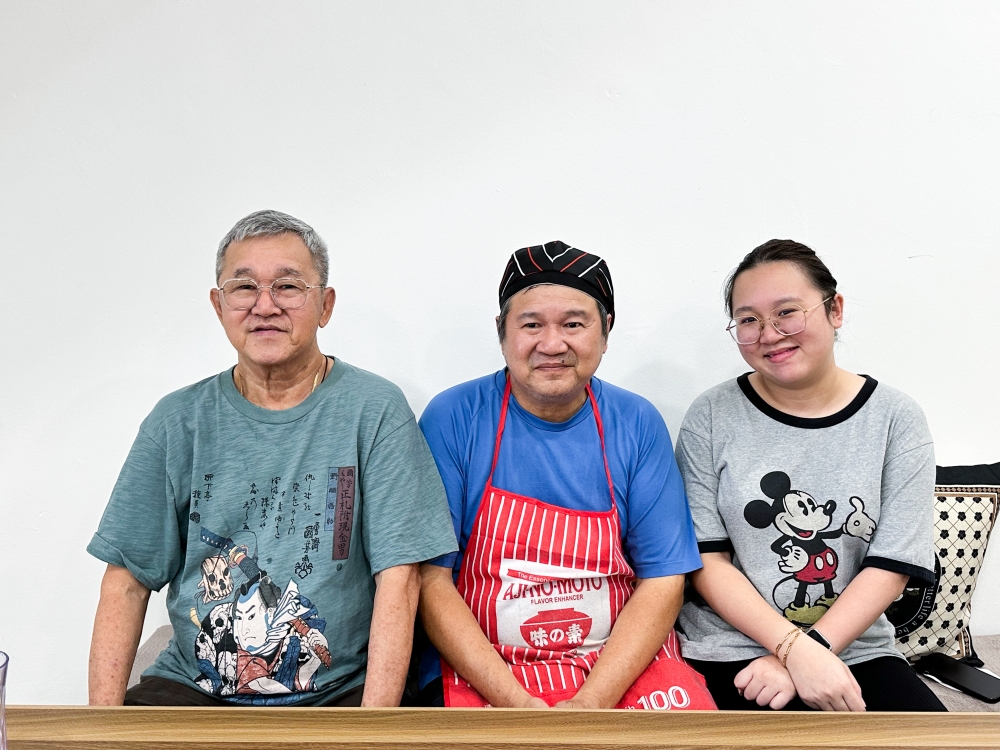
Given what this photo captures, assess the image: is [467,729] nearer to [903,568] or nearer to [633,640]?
[633,640]

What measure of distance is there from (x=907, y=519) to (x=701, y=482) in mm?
467

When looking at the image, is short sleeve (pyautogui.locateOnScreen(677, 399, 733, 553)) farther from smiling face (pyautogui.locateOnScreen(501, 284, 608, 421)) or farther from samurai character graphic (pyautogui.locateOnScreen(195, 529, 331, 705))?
samurai character graphic (pyautogui.locateOnScreen(195, 529, 331, 705))

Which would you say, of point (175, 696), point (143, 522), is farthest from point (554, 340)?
point (175, 696)

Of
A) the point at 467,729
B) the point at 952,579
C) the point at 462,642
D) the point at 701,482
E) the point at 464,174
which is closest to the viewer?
the point at 467,729

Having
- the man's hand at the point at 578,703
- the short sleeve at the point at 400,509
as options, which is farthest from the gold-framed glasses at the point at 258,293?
the man's hand at the point at 578,703

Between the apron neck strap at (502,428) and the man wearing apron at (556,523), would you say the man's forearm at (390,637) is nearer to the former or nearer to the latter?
the man wearing apron at (556,523)

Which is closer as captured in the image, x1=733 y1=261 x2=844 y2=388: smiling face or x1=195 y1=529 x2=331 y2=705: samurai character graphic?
x1=195 y1=529 x2=331 y2=705: samurai character graphic

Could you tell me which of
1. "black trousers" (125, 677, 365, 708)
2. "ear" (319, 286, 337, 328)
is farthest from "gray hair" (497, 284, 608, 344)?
"black trousers" (125, 677, 365, 708)

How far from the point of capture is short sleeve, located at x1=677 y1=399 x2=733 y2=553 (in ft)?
6.52

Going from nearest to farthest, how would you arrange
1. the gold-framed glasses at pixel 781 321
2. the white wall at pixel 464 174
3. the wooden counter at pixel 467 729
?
the wooden counter at pixel 467 729, the gold-framed glasses at pixel 781 321, the white wall at pixel 464 174

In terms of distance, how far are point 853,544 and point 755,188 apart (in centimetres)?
103

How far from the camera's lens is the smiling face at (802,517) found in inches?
75.6

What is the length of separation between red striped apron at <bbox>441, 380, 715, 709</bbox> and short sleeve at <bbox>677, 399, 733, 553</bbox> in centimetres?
22

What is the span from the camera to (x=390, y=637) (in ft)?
5.63
